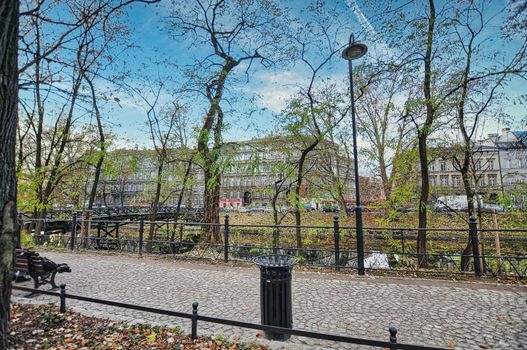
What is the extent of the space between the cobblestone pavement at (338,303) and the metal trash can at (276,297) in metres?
0.27

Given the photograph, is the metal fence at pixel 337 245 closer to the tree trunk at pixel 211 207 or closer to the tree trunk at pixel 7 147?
the tree trunk at pixel 211 207

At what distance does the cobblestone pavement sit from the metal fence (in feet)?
3.15

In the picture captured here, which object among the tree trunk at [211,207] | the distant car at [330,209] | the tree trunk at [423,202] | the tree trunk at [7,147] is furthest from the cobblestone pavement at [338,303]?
the distant car at [330,209]

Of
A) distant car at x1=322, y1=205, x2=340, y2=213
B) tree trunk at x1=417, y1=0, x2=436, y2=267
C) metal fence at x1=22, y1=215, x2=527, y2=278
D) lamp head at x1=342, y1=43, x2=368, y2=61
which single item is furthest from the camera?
distant car at x1=322, y1=205, x2=340, y2=213

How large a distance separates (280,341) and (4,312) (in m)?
3.24

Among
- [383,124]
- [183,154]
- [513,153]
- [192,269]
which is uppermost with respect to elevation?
[383,124]

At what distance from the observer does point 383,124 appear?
16078mm

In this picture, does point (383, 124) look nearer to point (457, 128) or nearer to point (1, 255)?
point (457, 128)

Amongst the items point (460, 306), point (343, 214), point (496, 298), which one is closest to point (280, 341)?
point (460, 306)

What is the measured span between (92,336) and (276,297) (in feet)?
8.68

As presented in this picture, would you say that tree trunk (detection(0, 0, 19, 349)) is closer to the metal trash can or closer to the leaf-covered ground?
the leaf-covered ground

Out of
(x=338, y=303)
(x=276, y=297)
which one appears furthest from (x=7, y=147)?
(x=338, y=303)

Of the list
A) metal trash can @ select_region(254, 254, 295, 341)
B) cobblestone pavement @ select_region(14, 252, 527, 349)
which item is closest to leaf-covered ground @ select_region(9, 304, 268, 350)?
cobblestone pavement @ select_region(14, 252, 527, 349)

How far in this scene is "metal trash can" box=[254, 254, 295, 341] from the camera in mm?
3941
